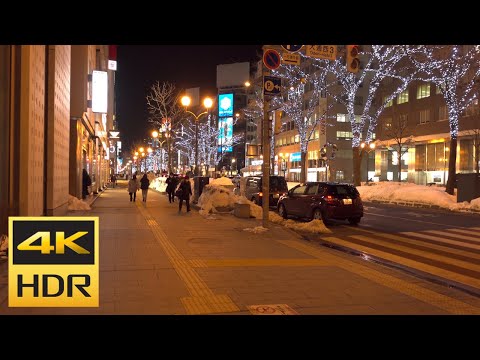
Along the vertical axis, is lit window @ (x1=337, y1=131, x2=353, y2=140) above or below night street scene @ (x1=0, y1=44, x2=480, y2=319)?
above

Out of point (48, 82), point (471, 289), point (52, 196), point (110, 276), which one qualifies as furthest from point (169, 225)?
point (471, 289)

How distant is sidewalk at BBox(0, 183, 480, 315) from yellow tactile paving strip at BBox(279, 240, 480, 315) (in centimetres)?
2

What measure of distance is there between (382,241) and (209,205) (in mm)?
8074

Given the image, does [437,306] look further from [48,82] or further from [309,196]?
[48,82]

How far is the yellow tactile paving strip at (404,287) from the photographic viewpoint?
6346 millimetres

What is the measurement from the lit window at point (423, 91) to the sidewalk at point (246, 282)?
48.2 metres

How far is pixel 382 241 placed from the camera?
1308cm

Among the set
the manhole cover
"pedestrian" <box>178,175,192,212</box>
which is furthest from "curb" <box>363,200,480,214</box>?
the manhole cover

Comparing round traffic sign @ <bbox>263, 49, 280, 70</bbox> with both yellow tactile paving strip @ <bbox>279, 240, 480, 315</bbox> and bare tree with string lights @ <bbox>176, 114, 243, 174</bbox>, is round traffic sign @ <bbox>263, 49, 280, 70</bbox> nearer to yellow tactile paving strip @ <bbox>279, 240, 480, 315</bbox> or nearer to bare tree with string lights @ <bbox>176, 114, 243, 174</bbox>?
yellow tactile paving strip @ <bbox>279, 240, 480, 315</bbox>

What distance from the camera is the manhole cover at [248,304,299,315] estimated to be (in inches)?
229

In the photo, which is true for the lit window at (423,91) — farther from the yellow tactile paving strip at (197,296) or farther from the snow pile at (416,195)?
the yellow tactile paving strip at (197,296)

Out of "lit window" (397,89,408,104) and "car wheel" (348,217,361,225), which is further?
"lit window" (397,89,408,104)

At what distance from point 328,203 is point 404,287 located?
8862 mm

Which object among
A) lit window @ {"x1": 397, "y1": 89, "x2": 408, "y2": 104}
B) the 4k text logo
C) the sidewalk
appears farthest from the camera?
lit window @ {"x1": 397, "y1": 89, "x2": 408, "y2": 104}
